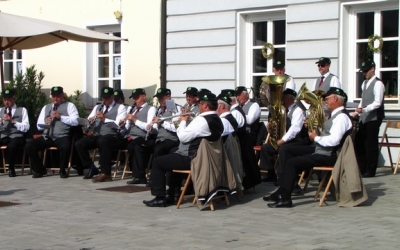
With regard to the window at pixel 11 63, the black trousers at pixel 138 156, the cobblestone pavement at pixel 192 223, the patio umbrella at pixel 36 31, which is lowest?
the cobblestone pavement at pixel 192 223

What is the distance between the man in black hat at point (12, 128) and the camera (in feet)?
Result: 47.9

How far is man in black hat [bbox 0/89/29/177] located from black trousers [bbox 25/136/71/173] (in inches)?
15.5

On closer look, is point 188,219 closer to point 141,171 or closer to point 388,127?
point 141,171

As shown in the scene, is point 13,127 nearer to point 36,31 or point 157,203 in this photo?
point 36,31

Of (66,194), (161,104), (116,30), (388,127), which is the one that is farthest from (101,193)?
(116,30)

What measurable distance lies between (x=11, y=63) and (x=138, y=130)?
757 centimetres

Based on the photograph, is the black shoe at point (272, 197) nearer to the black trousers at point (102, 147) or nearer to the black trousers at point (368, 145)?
the black trousers at point (368, 145)

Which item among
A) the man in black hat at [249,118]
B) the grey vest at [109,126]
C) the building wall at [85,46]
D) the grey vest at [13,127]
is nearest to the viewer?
the man in black hat at [249,118]

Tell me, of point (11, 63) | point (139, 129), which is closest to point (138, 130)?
point (139, 129)

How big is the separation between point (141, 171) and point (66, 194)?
1614mm

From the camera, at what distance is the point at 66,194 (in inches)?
471

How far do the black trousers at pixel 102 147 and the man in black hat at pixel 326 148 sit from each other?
4071 millimetres

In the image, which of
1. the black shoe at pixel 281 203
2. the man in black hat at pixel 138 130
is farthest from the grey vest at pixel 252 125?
the black shoe at pixel 281 203

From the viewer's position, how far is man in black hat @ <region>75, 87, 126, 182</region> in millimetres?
13617
